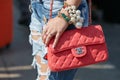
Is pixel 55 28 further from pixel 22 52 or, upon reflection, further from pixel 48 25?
pixel 22 52

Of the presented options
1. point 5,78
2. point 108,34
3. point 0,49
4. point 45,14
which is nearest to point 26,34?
point 0,49

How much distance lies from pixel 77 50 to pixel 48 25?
0.25 metres

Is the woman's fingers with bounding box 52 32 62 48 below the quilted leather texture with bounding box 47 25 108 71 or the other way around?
the other way around

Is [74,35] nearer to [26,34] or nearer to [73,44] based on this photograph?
[73,44]

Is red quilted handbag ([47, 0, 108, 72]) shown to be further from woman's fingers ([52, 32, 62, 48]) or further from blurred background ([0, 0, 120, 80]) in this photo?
blurred background ([0, 0, 120, 80])

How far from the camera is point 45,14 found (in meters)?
2.64

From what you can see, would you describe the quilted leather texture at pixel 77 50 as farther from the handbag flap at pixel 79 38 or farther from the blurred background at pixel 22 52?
the blurred background at pixel 22 52

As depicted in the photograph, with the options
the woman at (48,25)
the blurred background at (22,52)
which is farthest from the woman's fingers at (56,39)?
the blurred background at (22,52)

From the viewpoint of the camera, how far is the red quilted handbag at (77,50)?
252 cm

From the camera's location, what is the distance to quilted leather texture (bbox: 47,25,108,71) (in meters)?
2.52

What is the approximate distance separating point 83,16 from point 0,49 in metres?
3.47

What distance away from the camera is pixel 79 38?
8.41ft

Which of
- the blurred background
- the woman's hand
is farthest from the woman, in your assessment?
the blurred background

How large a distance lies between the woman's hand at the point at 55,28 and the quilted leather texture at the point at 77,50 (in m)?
0.04
